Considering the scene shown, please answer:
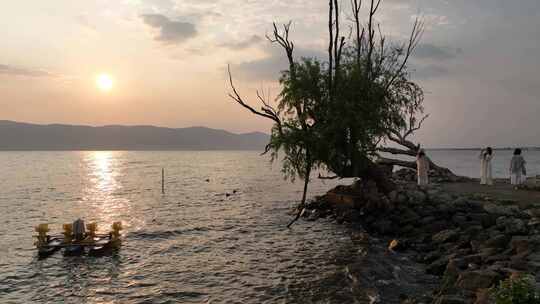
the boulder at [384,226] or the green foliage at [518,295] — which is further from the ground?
the green foliage at [518,295]

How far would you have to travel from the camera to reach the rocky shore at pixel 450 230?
37.0 ft

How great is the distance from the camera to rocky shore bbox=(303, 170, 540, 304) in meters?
11.3

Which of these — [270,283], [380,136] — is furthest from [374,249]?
[380,136]

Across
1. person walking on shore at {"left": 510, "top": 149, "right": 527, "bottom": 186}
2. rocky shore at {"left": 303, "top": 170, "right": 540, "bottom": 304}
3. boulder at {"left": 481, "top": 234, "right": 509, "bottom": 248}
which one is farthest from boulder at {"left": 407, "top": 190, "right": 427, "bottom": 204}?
person walking on shore at {"left": 510, "top": 149, "right": 527, "bottom": 186}

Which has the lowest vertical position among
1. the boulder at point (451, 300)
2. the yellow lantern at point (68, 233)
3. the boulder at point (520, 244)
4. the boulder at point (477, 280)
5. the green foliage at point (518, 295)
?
the yellow lantern at point (68, 233)

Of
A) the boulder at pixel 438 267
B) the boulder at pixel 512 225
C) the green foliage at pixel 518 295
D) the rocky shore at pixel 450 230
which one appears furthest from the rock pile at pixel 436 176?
the green foliage at pixel 518 295

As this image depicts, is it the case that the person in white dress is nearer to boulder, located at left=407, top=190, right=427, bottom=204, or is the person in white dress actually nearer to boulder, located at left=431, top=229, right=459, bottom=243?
boulder, located at left=407, top=190, right=427, bottom=204

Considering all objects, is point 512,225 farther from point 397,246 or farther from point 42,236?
point 42,236

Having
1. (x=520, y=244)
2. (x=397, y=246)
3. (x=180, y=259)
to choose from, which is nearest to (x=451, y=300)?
(x=520, y=244)

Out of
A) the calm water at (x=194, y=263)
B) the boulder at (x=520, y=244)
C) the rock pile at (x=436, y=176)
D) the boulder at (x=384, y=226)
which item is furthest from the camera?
the rock pile at (x=436, y=176)

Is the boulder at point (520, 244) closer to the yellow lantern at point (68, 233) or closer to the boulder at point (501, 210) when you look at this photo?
the boulder at point (501, 210)

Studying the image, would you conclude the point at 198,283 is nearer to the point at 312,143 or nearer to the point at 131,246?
the point at 131,246

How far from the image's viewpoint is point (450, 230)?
17.9 metres

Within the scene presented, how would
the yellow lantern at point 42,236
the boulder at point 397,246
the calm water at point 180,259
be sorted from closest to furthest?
the calm water at point 180,259 < the boulder at point 397,246 < the yellow lantern at point 42,236
